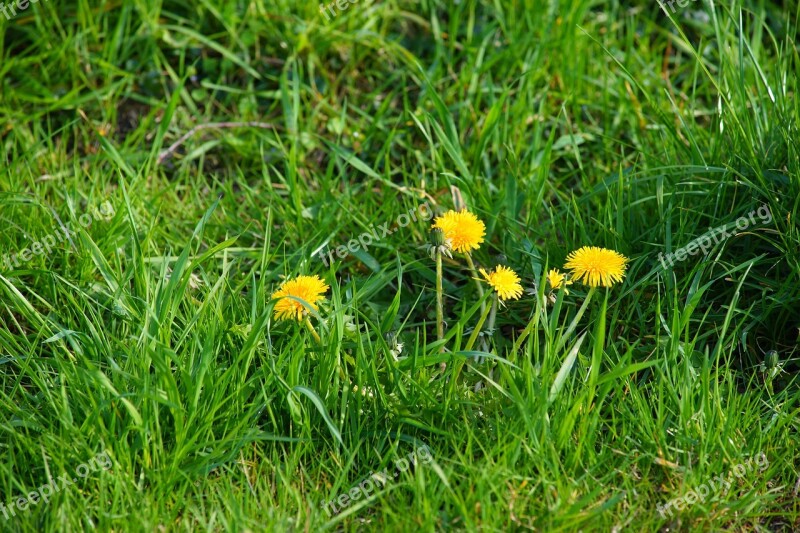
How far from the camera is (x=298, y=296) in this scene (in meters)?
2.22

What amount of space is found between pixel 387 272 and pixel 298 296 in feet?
2.12

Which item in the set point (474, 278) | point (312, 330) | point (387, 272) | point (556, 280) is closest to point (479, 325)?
point (474, 278)

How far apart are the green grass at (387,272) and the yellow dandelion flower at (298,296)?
0.05m

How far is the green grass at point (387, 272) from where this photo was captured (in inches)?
82.1

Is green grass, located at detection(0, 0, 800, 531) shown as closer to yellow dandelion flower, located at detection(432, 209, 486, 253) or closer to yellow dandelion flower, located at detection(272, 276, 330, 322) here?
yellow dandelion flower, located at detection(272, 276, 330, 322)

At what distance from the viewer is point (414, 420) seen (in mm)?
2201

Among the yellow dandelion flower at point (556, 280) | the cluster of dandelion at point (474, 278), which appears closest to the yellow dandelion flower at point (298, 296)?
the cluster of dandelion at point (474, 278)

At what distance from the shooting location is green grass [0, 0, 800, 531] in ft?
6.84

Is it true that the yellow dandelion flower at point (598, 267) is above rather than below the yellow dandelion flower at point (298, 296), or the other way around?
below

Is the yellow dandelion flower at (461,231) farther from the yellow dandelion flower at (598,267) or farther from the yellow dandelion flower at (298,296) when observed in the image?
the yellow dandelion flower at (298,296)

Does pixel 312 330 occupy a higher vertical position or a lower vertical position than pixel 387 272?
higher

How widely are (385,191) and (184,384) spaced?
1178 mm

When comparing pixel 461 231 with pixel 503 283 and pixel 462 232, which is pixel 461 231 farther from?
pixel 503 283

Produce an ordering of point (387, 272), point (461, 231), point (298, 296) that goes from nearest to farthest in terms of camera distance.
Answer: point (298, 296) → point (461, 231) → point (387, 272)
